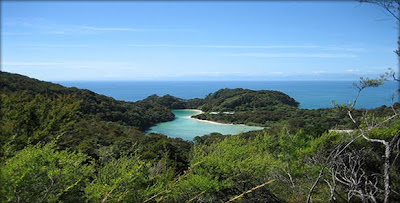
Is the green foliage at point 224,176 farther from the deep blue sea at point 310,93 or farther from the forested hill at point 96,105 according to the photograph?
the forested hill at point 96,105

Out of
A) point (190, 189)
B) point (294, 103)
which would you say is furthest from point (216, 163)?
point (294, 103)

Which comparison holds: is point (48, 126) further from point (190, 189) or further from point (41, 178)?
point (41, 178)

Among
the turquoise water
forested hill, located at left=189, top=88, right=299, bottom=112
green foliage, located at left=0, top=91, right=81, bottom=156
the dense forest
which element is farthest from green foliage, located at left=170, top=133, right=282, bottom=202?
forested hill, located at left=189, top=88, right=299, bottom=112

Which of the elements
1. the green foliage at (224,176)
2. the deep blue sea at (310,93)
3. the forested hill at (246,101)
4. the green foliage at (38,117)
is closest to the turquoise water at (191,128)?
the forested hill at (246,101)

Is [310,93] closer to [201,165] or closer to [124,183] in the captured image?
[201,165]

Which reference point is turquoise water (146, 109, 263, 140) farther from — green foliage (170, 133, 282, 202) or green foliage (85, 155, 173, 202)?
green foliage (85, 155, 173, 202)
